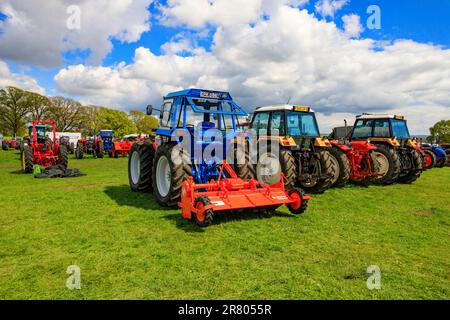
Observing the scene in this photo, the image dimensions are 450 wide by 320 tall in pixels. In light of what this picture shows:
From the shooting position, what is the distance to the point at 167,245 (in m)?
4.81

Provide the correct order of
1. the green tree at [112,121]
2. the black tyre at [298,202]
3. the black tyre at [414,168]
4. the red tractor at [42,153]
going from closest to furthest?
the black tyre at [298,202], the black tyre at [414,168], the red tractor at [42,153], the green tree at [112,121]

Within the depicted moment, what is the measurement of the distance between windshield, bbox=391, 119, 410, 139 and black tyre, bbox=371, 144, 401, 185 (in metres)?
0.96

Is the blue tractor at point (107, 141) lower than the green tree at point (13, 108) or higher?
lower

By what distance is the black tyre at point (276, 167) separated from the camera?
849 cm

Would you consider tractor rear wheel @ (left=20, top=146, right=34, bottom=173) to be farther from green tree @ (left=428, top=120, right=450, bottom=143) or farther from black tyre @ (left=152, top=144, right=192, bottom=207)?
green tree @ (left=428, top=120, right=450, bottom=143)

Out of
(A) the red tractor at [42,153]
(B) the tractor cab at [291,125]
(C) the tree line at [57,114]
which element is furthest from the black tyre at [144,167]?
(C) the tree line at [57,114]

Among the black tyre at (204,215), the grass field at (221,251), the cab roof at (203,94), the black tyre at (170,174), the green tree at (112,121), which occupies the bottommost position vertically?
the grass field at (221,251)

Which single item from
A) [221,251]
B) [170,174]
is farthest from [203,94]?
[221,251]

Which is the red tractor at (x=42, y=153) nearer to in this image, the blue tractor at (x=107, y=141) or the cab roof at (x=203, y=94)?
the cab roof at (x=203, y=94)

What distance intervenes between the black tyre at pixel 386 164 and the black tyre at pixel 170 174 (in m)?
7.01

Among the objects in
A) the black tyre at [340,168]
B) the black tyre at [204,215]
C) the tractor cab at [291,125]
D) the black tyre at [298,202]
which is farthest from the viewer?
the black tyre at [340,168]

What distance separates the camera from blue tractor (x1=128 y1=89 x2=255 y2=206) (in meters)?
6.69
